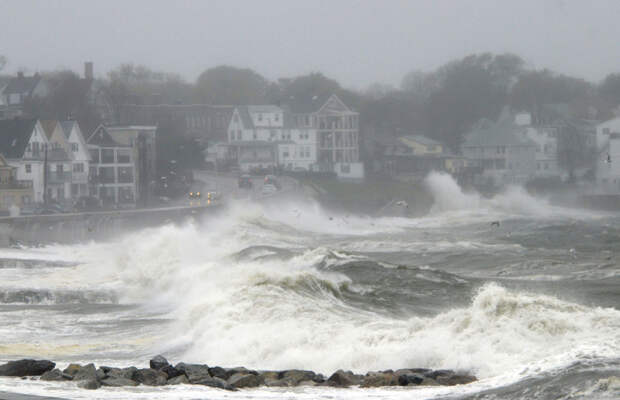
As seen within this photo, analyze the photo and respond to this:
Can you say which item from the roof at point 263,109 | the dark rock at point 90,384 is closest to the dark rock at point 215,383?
the dark rock at point 90,384

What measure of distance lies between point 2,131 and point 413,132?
4570 centimetres

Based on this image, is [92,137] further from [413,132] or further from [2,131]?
[413,132]

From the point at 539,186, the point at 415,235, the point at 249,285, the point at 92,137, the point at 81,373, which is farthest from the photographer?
the point at 539,186

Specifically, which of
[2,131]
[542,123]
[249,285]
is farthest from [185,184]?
[249,285]

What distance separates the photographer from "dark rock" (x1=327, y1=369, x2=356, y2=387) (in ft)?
43.4

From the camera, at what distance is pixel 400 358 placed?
48.5 feet

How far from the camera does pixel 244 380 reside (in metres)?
13.2

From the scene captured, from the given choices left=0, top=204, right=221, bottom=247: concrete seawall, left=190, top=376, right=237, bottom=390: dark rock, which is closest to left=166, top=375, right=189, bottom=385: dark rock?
left=190, top=376, right=237, bottom=390: dark rock

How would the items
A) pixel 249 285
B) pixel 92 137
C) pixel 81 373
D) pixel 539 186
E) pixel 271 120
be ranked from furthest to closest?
pixel 271 120 < pixel 539 186 < pixel 92 137 < pixel 249 285 < pixel 81 373

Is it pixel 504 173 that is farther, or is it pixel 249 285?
pixel 504 173

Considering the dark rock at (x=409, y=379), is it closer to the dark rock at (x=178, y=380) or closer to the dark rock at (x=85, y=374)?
the dark rock at (x=178, y=380)

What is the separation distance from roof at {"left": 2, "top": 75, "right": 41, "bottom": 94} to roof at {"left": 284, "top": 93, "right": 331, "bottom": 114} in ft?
Result: 75.4

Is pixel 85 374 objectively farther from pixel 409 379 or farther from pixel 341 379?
pixel 409 379

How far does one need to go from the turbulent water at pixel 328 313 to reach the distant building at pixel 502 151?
4232 cm
